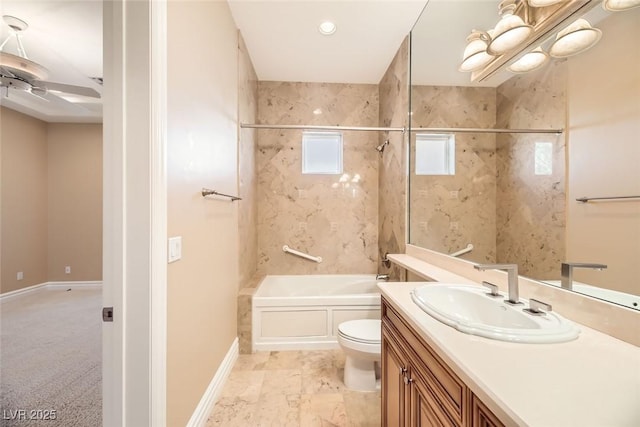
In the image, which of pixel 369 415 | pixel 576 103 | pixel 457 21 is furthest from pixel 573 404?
pixel 457 21

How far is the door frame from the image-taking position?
3.26ft

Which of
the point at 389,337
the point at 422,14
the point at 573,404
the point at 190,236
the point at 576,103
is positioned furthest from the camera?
the point at 422,14

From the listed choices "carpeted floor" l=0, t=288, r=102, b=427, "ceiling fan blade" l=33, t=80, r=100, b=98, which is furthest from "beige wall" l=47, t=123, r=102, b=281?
"ceiling fan blade" l=33, t=80, r=100, b=98

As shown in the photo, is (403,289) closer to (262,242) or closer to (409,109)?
(409,109)

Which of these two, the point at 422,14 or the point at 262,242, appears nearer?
the point at 422,14

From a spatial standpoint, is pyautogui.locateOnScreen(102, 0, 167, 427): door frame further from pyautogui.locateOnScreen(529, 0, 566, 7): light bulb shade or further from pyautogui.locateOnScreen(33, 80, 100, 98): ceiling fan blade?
pyautogui.locateOnScreen(33, 80, 100, 98): ceiling fan blade

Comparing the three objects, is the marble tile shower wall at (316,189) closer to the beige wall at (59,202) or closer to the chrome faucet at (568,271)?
the chrome faucet at (568,271)

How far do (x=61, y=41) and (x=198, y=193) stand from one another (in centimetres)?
230

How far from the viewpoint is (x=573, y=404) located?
0.52 m

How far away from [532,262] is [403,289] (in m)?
0.59

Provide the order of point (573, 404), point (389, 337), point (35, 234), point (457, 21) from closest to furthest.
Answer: point (573, 404) → point (389, 337) → point (457, 21) → point (35, 234)

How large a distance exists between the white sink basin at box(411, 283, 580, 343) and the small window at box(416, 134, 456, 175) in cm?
96

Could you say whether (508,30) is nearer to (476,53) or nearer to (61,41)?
(476,53)

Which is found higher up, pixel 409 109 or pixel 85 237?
pixel 409 109
